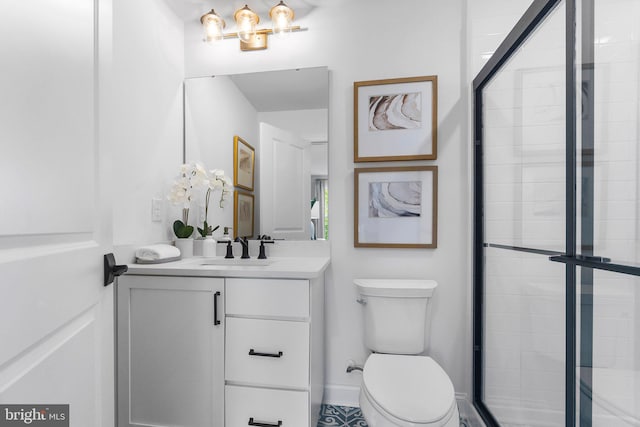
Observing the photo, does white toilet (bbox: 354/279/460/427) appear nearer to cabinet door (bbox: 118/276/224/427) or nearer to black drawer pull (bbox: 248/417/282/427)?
black drawer pull (bbox: 248/417/282/427)

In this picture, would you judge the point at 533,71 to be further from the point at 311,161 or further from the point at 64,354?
the point at 64,354

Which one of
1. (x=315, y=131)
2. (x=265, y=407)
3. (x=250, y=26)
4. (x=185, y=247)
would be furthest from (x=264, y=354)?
A: (x=250, y=26)

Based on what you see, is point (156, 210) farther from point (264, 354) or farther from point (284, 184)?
point (264, 354)

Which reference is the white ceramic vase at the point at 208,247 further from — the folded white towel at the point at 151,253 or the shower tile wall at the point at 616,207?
the shower tile wall at the point at 616,207

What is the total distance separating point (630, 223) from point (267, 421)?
1387 millimetres

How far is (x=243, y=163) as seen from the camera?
189 centimetres

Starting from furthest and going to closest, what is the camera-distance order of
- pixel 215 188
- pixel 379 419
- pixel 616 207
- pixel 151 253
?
1. pixel 215 188
2. pixel 151 253
3. pixel 379 419
4. pixel 616 207

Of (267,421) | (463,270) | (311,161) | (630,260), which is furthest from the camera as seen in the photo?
(311,161)

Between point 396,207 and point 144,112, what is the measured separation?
1446mm

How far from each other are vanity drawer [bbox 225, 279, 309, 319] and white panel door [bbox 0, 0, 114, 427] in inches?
21.5

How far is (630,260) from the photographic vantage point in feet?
2.16

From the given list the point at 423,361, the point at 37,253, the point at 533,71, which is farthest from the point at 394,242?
the point at 37,253

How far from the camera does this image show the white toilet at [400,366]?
3.43 ft

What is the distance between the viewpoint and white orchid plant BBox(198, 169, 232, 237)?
71.0 inches
